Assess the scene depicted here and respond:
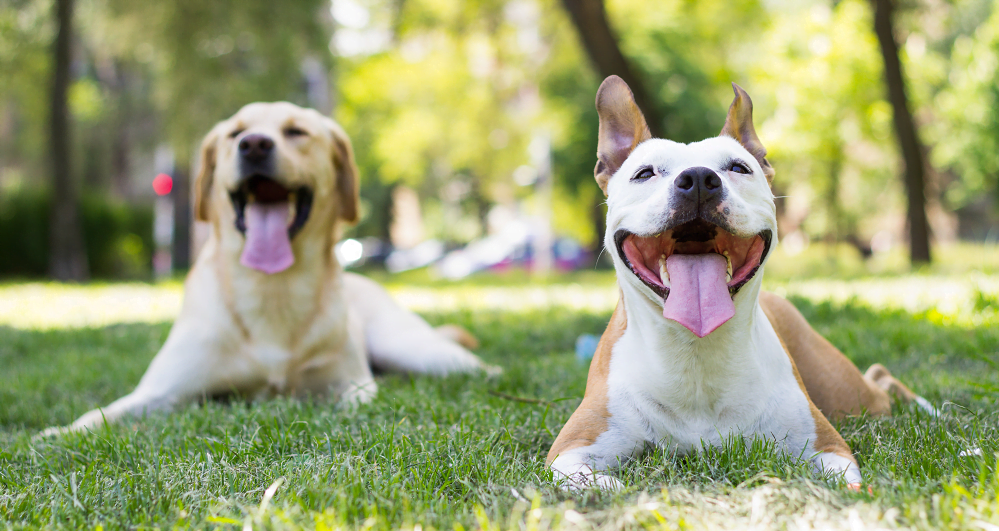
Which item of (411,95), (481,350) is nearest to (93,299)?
(481,350)

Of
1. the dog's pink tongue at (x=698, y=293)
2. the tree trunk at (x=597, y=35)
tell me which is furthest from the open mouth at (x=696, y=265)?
the tree trunk at (x=597, y=35)

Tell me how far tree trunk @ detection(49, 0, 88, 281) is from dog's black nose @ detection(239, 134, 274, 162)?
11.3 m

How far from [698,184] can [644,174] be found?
0.36 meters

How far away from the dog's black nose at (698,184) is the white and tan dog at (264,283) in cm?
204

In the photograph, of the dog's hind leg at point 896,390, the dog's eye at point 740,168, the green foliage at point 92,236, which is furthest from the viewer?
the green foliage at point 92,236

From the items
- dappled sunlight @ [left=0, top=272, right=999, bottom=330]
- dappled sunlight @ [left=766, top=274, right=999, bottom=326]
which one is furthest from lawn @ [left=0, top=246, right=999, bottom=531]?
dappled sunlight @ [left=0, top=272, right=999, bottom=330]

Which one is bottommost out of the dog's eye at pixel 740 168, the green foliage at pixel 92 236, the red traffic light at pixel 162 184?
the green foliage at pixel 92 236

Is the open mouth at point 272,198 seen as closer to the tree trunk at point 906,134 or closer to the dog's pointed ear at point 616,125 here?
the dog's pointed ear at point 616,125

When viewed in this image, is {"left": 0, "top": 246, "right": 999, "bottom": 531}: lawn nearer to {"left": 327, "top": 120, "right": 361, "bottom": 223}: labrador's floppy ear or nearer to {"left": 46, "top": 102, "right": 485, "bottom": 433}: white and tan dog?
{"left": 46, "top": 102, "right": 485, "bottom": 433}: white and tan dog

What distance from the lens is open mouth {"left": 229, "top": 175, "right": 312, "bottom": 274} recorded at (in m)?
3.79

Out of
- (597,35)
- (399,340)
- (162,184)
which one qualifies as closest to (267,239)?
(399,340)

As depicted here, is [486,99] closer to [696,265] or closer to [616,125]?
[616,125]

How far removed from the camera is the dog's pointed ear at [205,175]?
4.09 metres

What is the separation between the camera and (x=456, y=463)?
7.72 ft
